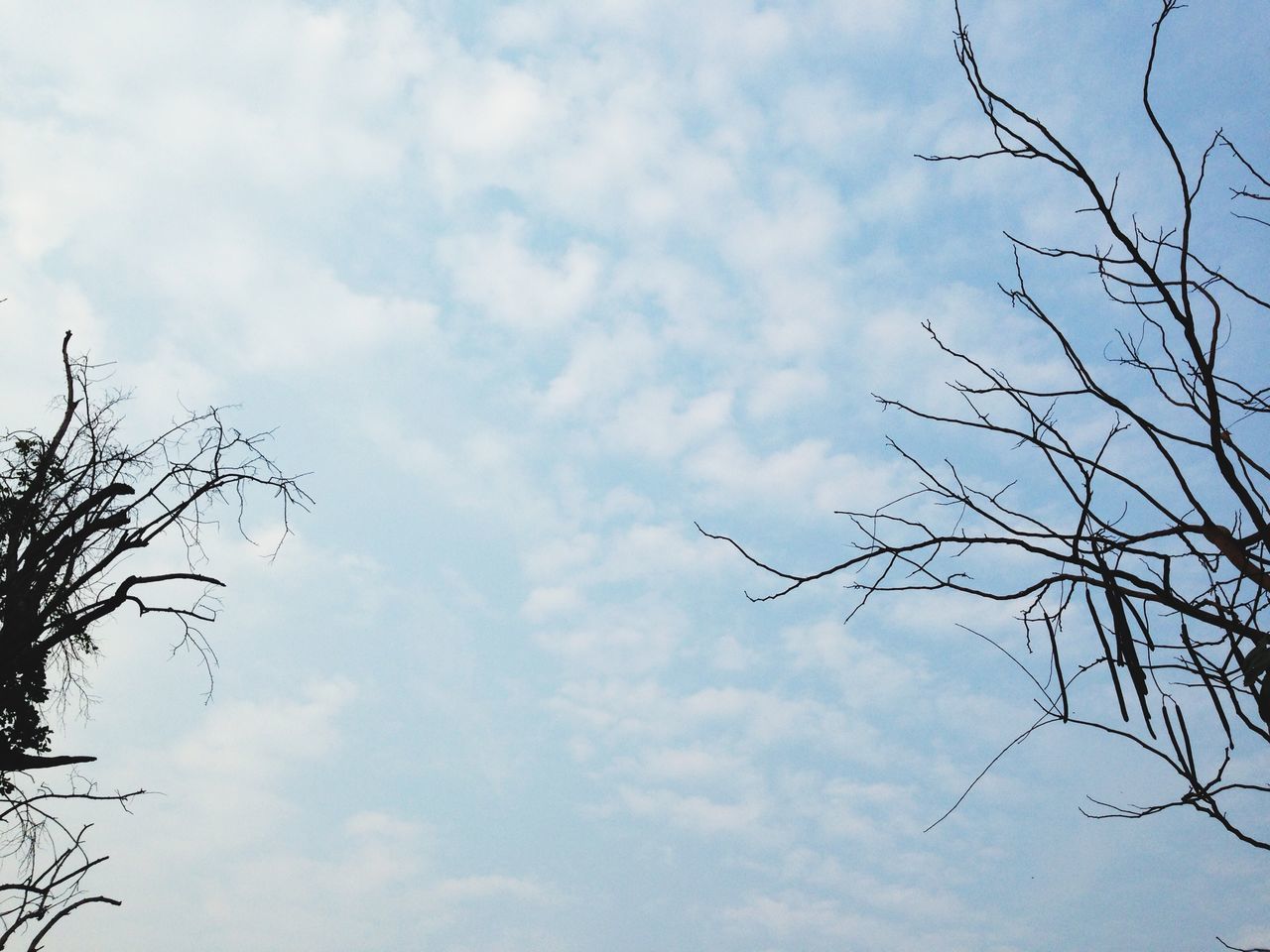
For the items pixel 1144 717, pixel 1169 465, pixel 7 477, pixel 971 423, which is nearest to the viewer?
pixel 1144 717

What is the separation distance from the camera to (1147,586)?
6.73 feet

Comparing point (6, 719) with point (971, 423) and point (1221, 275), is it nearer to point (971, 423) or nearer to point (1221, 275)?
point (971, 423)

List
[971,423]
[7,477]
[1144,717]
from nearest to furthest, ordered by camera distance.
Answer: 1. [1144,717]
2. [971,423]
3. [7,477]

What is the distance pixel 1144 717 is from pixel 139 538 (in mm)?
6702

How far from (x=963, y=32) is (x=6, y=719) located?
728 centimetres

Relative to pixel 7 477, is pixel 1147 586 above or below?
below

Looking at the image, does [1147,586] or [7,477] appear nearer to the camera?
[1147,586]

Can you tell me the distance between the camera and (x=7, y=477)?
7.28 metres

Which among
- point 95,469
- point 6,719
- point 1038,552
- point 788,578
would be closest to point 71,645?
point 6,719

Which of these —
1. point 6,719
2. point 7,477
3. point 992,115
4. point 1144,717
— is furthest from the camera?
point 7,477

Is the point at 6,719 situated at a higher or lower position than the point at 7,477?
lower

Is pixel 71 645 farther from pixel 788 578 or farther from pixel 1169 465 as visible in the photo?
pixel 1169 465

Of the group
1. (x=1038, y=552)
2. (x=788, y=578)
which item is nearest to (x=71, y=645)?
(x=788, y=578)

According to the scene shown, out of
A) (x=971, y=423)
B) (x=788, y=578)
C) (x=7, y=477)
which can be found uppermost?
(x=7, y=477)
